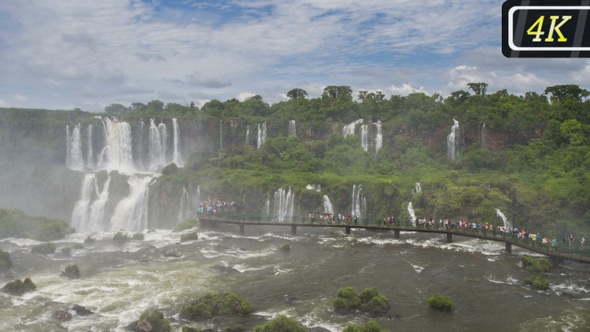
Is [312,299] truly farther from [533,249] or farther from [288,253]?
[533,249]

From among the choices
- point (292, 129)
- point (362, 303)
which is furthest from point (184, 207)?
point (362, 303)

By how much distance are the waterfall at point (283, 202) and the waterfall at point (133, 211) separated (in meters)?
14.0

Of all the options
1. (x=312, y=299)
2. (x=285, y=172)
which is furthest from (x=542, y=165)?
(x=312, y=299)

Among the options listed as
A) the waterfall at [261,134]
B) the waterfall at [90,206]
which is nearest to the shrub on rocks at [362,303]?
the waterfall at [90,206]

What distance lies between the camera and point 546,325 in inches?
966

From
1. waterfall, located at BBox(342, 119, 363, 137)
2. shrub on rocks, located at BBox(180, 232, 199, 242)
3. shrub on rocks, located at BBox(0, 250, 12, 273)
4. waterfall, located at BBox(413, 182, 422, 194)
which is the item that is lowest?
shrub on rocks, located at BBox(0, 250, 12, 273)

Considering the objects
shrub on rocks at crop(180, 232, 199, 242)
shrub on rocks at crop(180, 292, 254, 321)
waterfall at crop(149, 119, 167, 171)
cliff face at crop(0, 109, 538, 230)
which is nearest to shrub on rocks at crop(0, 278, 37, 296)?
shrub on rocks at crop(180, 292, 254, 321)

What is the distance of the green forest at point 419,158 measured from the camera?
46.0 metres

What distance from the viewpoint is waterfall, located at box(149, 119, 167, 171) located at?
69.6 m

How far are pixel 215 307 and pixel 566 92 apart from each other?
69700mm

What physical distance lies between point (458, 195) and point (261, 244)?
19.5 meters

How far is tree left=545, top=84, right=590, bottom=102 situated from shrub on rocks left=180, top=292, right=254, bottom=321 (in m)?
65.7

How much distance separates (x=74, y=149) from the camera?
69.2 m

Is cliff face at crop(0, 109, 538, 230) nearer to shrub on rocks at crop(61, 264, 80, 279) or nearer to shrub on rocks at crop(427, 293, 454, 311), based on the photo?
shrub on rocks at crop(61, 264, 80, 279)
